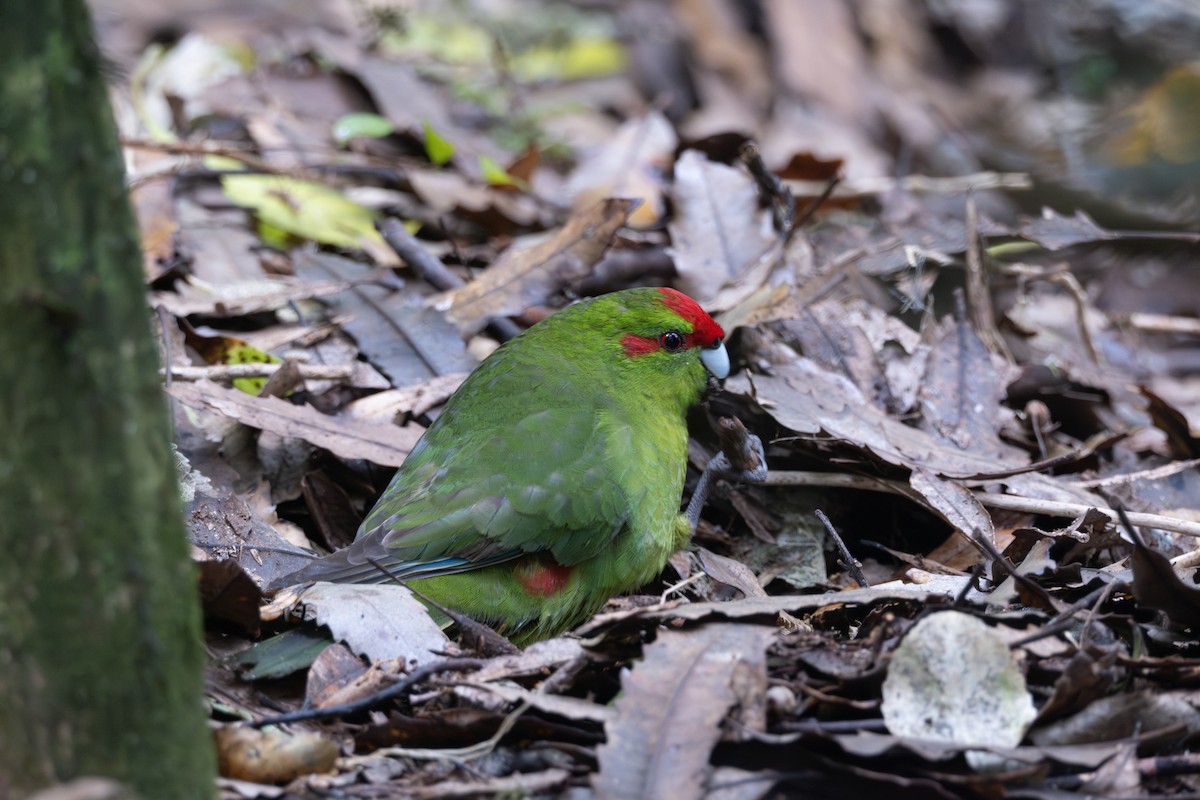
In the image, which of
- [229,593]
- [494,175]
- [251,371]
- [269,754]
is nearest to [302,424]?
[251,371]

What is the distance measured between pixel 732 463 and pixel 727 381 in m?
0.41

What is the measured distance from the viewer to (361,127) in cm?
532

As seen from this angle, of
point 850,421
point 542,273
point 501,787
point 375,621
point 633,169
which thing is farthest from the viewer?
point 633,169

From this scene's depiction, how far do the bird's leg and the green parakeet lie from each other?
64 millimetres

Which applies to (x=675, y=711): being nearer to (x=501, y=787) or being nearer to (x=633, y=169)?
(x=501, y=787)

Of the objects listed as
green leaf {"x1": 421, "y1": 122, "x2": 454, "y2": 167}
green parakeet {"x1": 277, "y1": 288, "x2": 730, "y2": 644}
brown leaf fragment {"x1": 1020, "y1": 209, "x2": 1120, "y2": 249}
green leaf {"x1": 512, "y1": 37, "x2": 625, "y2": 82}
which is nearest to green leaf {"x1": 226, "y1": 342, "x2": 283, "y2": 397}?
green parakeet {"x1": 277, "y1": 288, "x2": 730, "y2": 644}

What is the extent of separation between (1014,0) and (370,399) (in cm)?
816

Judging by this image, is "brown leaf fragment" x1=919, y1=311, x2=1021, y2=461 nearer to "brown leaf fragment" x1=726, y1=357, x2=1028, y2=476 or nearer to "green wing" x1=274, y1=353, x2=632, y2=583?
"brown leaf fragment" x1=726, y1=357, x2=1028, y2=476

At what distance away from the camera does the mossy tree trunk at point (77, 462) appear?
1.54m

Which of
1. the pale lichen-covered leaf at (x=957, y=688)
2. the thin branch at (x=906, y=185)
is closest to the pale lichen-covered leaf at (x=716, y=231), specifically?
the thin branch at (x=906, y=185)

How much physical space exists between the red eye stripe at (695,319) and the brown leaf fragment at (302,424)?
933 millimetres

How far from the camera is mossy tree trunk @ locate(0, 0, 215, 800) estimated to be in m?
1.54

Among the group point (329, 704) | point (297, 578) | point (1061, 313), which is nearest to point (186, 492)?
point (297, 578)

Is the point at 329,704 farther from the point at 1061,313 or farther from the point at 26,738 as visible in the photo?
the point at 1061,313
